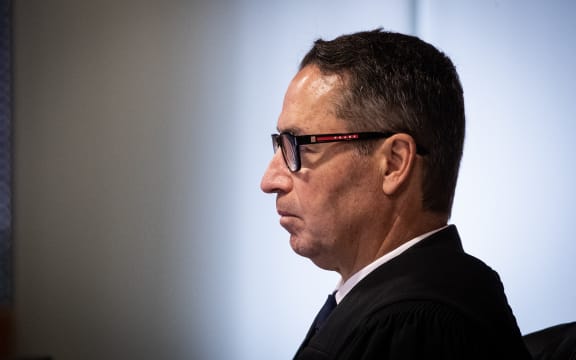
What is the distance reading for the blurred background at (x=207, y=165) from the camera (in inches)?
63.9

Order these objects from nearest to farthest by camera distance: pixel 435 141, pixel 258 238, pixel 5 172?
pixel 435 141
pixel 5 172
pixel 258 238

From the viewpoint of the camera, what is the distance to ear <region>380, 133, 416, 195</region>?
93 centimetres

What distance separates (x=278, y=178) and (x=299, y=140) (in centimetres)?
8

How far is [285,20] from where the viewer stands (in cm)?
186

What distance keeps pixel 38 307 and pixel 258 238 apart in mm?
646

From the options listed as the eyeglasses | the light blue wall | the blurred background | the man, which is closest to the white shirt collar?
the man

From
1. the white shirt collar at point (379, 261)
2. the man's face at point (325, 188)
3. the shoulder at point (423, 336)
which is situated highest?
the man's face at point (325, 188)

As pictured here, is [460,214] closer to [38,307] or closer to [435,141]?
[435,141]

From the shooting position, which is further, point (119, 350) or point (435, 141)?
point (119, 350)

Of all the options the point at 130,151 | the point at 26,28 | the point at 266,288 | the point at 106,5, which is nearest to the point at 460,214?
the point at 266,288

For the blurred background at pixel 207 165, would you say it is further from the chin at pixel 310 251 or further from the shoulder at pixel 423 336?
the shoulder at pixel 423 336

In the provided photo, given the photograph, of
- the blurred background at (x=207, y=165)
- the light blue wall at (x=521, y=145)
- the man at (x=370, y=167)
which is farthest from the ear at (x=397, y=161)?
the light blue wall at (x=521, y=145)

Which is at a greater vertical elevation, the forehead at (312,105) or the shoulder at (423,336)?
the forehead at (312,105)

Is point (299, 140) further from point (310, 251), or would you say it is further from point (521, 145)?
point (521, 145)
